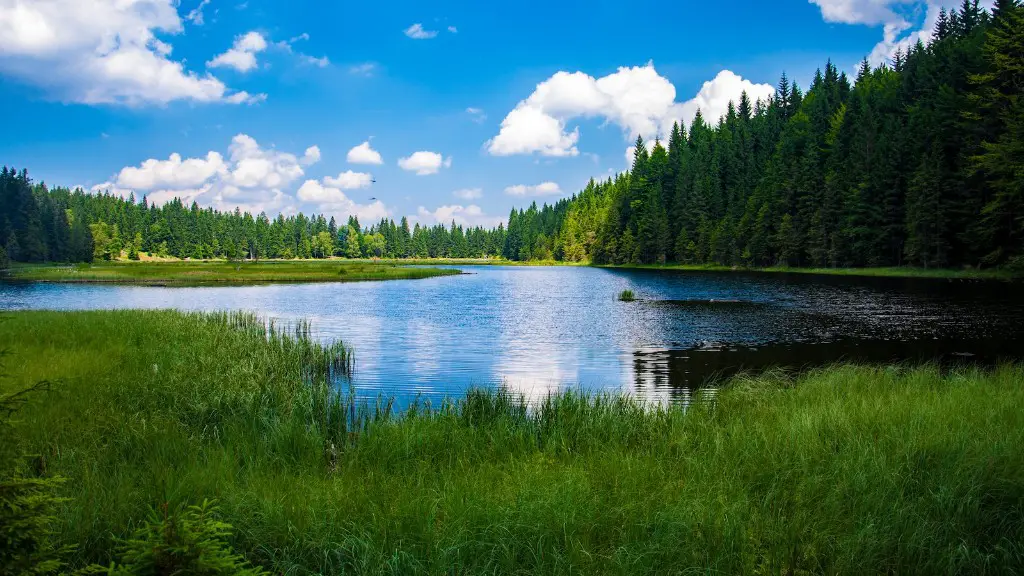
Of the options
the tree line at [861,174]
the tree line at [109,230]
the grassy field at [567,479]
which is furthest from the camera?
the tree line at [109,230]

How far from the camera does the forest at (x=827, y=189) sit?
5619 cm

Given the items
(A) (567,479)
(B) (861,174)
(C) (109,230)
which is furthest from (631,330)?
(C) (109,230)

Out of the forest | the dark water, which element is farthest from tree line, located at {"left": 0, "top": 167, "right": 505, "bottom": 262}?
the dark water

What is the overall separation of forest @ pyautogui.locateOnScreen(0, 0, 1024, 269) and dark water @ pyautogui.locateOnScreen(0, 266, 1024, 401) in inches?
404

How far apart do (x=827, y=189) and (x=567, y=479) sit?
85.4m

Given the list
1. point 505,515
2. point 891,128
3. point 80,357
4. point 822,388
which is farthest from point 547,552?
point 891,128

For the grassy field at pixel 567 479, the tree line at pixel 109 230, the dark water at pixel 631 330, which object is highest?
the tree line at pixel 109 230

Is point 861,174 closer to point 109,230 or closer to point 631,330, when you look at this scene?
point 631,330

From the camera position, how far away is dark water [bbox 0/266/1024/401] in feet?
65.5

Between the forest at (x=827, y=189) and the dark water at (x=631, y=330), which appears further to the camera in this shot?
the forest at (x=827, y=189)

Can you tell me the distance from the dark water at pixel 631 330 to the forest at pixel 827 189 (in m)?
10.3

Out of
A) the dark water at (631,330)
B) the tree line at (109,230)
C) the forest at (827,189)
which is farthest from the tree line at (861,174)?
the tree line at (109,230)

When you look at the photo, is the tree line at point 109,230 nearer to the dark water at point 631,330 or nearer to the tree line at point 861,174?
the dark water at point 631,330

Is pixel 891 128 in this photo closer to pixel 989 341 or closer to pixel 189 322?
pixel 989 341
